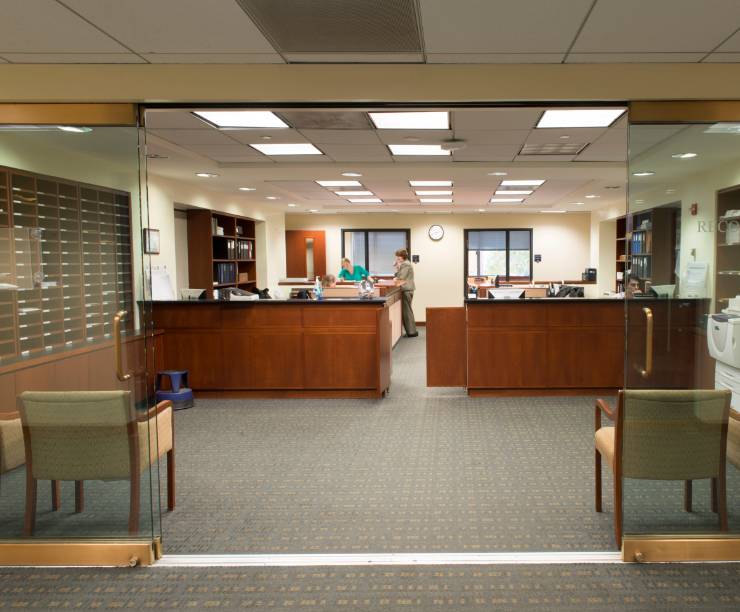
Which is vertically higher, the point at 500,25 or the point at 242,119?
the point at 242,119

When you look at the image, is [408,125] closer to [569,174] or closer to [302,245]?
[569,174]

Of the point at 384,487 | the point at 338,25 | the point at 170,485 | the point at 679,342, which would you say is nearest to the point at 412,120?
the point at 338,25

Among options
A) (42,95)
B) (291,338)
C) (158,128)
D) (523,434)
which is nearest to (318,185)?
(291,338)

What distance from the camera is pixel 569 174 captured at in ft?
23.0

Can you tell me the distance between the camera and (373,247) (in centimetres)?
1295

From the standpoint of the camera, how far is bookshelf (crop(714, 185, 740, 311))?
2.70 m

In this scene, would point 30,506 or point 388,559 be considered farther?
point 30,506

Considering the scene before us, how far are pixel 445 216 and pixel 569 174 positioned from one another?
5702mm

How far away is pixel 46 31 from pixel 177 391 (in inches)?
141

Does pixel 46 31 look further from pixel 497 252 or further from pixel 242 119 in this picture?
pixel 497 252

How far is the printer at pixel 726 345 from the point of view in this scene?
2930mm

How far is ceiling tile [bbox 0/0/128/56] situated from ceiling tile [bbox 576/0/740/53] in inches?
81.4

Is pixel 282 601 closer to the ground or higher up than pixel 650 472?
closer to the ground

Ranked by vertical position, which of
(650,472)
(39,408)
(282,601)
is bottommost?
(282,601)
